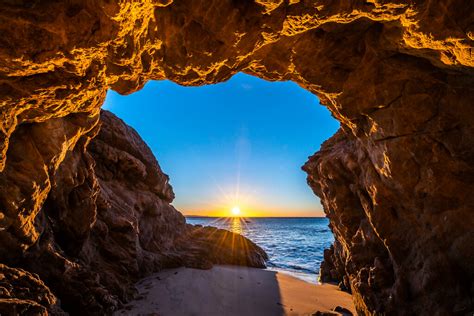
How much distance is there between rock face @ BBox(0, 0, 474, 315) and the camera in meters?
5.09

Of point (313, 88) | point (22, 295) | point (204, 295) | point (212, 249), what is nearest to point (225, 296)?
point (204, 295)

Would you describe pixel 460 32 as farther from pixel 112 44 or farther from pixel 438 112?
pixel 112 44

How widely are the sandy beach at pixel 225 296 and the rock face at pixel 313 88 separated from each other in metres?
1.98

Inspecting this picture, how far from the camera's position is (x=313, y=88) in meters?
9.27

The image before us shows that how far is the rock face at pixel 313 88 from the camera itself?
509 cm

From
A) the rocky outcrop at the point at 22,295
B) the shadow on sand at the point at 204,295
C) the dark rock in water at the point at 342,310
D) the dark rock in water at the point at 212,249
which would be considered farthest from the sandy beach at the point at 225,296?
the rocky outcrop at the point at 22,295

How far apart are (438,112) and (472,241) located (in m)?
3.95

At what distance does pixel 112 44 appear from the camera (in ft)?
17.0

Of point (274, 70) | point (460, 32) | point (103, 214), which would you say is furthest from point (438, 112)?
point (103, 214)

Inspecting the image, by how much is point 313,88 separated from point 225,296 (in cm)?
1110

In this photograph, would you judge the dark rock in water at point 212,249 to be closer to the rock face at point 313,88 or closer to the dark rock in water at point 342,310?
the rock face at point 313,88

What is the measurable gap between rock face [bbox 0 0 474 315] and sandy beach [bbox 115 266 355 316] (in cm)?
198

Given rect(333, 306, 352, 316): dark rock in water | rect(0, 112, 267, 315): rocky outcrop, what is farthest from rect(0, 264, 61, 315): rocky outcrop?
rect(333, 306, 352, 316): dark rock in water

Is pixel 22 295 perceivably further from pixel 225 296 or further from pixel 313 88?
pixel 313 88
